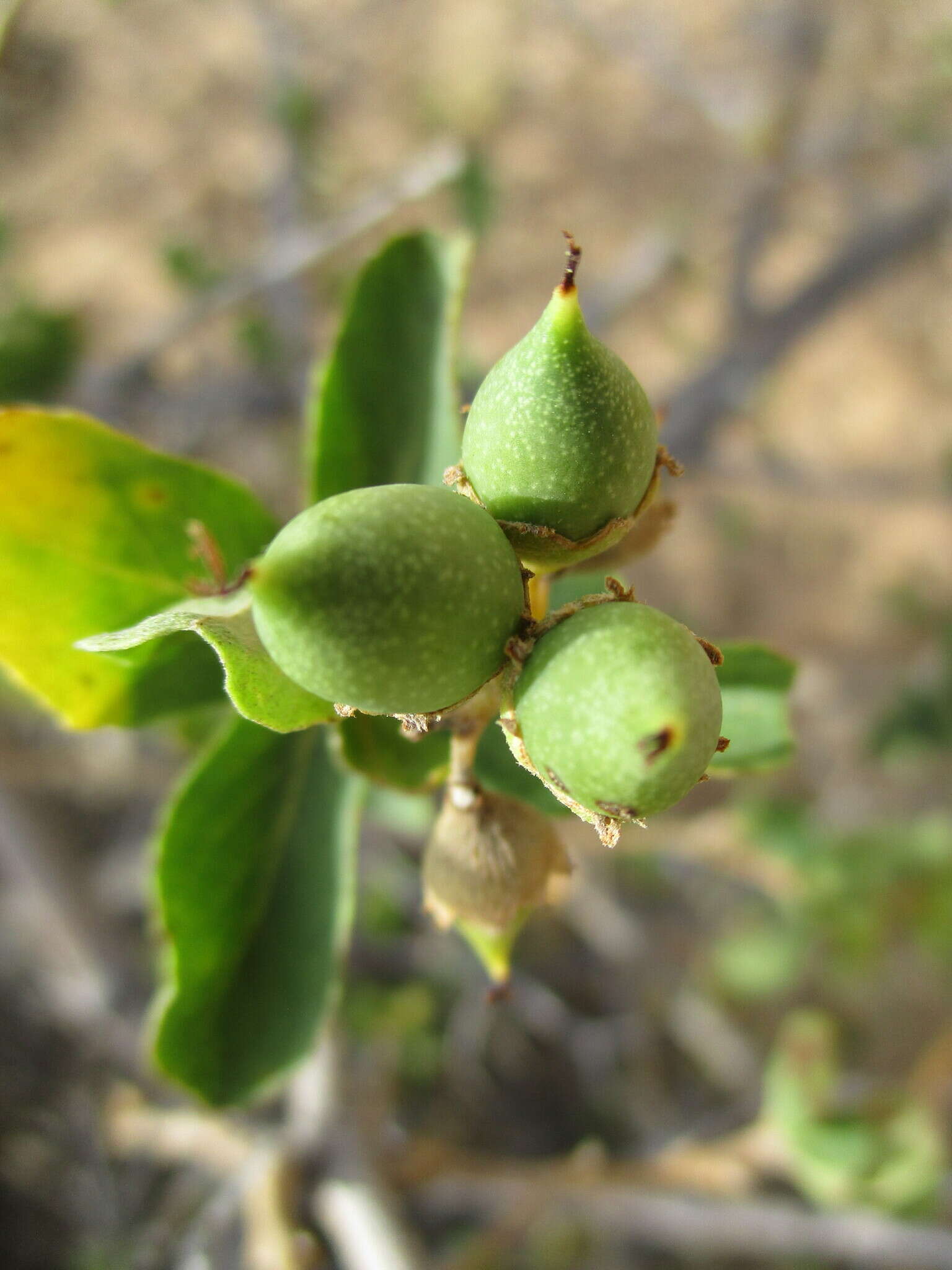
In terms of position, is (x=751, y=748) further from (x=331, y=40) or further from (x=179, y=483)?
(x=331, y=40)

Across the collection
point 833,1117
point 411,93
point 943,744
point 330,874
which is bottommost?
point 330,874

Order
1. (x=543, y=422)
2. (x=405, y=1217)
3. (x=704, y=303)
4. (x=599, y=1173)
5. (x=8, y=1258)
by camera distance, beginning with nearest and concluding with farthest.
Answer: (x=543, y=422) → (x=405, y=1217) → (x=599, y=1173) → (x=8, y=1258) → (x=704, y=303)

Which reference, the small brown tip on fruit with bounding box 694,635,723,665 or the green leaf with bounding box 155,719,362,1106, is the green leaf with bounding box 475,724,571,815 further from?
Result: the small brown tip on fruit with bounding box 694,635,723,665

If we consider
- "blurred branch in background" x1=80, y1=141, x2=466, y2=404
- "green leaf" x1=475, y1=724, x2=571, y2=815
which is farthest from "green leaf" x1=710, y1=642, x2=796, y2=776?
"blurred branch in background" x1=80, y1=141, x2=466, y2=404

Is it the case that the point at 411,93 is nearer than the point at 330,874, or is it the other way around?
the point at 330,874

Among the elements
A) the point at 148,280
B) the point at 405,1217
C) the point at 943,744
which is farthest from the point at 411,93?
the point at 405,1217

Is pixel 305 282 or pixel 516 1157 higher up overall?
pixel 305 282
